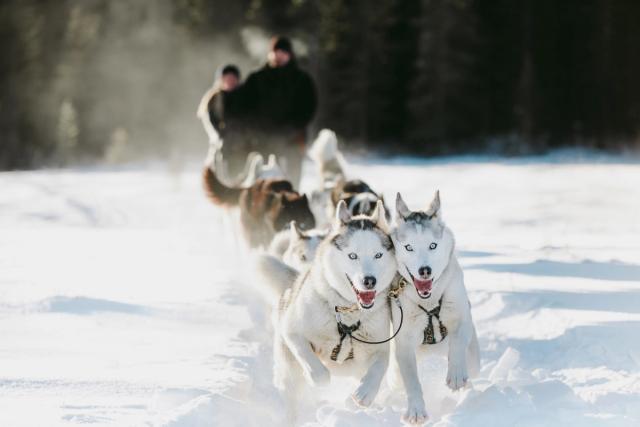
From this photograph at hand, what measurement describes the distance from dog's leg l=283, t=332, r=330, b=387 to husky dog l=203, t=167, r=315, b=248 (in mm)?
2593

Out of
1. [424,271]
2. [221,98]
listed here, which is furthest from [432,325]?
[221,98]

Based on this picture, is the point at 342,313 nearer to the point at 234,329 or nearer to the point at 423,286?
the point at 423,286

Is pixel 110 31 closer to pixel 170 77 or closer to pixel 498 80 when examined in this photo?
pixel 170 77

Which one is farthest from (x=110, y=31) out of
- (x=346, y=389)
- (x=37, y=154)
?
(x=346, y=389)

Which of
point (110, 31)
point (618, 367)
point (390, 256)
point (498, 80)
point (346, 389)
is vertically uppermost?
point (110, 31)

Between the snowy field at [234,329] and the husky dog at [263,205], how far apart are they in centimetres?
48

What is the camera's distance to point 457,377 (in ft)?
12.4

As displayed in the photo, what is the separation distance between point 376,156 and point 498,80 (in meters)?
6.18

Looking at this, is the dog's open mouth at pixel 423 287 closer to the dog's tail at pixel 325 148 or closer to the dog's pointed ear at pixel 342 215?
the dog's pointed ear at pixel 342 215

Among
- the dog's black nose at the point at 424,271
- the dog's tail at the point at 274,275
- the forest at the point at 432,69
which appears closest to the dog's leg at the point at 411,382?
the dog's black nose at the point at 424,271

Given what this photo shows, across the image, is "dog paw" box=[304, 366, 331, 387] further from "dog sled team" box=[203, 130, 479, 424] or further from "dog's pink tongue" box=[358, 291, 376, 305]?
"dog's pink tongue" box=[358, 291, 376, 305]

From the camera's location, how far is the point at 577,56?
29.7m

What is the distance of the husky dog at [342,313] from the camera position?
12.6 ft

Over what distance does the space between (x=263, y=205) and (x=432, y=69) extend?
22537mm
